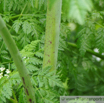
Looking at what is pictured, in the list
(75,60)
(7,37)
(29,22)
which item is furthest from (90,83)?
(7,37)

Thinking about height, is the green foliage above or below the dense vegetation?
above

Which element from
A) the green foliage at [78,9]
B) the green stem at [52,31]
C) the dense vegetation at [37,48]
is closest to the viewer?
the green foliage at [78,9]

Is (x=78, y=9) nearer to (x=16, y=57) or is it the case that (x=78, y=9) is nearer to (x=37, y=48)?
(x=16, y=57)

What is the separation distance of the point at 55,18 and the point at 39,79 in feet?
1.01

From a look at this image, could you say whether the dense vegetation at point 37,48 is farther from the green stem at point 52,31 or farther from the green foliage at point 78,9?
the green foliage at point 78,9

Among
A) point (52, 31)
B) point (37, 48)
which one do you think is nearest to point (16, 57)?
point (52, 31)

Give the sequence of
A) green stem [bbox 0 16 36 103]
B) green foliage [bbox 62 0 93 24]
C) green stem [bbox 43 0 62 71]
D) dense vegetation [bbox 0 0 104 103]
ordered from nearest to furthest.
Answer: green foliage [bbox 62 0 93 24], green stem [bbox 0 16 36 103], green stem [bbox 43 0 62 71], dense vegetation [bbox 0 0 104 103]

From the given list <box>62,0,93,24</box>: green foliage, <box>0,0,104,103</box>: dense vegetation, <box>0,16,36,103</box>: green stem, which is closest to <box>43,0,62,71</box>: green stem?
<box>0,0,104,103</box>: dense vegetation

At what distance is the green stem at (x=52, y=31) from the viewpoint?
0.62 metres

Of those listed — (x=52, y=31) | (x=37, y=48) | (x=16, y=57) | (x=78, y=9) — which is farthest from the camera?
(x=37, y=48)

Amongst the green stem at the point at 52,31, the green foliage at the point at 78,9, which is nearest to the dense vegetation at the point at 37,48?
the green stem at the point at 52,31

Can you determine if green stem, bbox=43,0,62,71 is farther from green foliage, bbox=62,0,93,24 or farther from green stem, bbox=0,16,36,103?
green foliage, bbox=62,0,93,24

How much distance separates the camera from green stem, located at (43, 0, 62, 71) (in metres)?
0.62

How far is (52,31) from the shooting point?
0.64 meters
